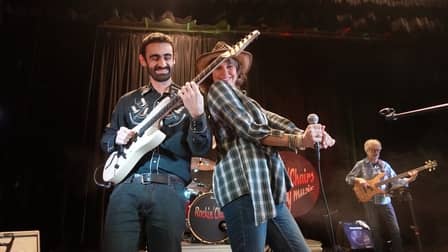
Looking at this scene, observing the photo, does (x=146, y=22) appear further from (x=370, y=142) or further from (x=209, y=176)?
(x=370, y=142)

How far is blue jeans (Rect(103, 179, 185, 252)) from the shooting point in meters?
1.65

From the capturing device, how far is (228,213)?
1491mm

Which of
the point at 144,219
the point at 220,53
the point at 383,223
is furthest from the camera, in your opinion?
the point at 383,223

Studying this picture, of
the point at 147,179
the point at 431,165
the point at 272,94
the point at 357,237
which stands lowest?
the point at 357,237

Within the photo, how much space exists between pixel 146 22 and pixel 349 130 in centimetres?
318

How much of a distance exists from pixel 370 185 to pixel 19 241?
4.18 m

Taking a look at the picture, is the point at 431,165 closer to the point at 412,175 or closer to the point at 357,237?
the point at 412,175

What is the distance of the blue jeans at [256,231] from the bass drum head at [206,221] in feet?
8.89

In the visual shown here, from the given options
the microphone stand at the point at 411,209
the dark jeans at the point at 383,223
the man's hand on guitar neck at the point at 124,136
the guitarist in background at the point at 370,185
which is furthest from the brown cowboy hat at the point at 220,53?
the microphone stand at the point at 411,209

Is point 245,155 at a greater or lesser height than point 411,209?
greater

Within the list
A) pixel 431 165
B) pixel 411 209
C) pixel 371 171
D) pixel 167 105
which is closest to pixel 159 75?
pixel 167 105

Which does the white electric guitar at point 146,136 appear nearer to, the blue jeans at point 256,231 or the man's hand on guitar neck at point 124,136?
the man's hand on guitar neck at point 124,136

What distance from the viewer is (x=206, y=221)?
13.6 ft

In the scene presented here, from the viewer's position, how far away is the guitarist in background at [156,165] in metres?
Answer: 1.66
